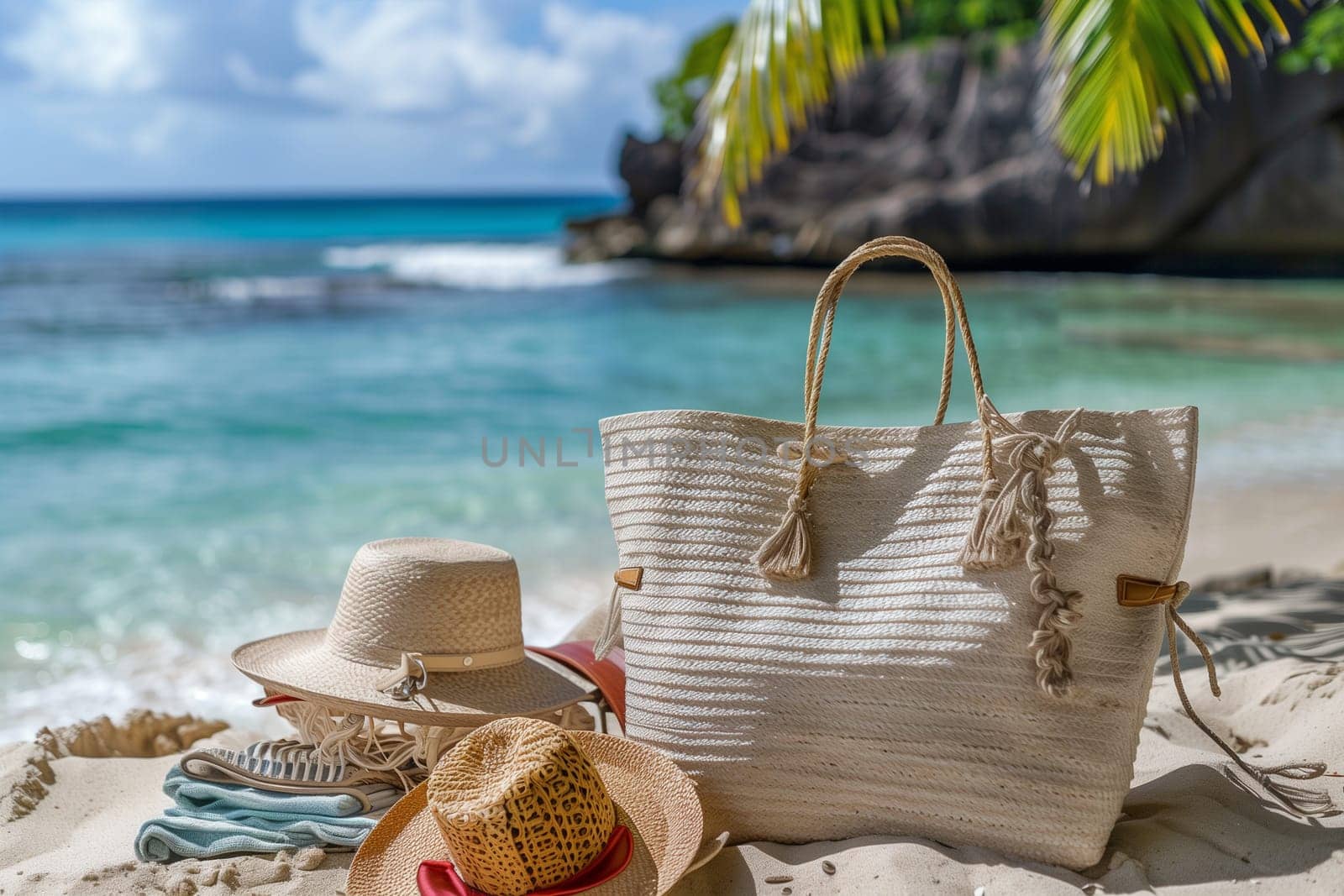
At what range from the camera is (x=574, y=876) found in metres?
1.61

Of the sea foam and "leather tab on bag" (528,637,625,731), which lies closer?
"leather tab on bag" (528,637,625,731)

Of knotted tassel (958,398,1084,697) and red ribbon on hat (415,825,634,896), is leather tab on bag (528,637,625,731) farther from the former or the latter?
knotted tassel (958,398,1084,697)

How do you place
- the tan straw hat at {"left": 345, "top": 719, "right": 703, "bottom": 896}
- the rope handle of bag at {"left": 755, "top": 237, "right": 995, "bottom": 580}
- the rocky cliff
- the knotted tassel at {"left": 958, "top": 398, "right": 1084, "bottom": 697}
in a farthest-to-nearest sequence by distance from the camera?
the rocky cliff → the rope handle of bag at {"left": 755, "top": 237, "right": 995, "bottom": 580} → the knotted tassel at {"left": 958, "top": 398, "right": 1084, "bottom": 697} → the tan straw hat at {"left": 345, "top": 719, "right": 703, "bottom": 896}

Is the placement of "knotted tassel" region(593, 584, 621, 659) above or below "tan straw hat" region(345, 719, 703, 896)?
above

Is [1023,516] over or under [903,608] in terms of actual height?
over

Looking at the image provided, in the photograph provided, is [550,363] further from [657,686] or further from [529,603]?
[657,686]

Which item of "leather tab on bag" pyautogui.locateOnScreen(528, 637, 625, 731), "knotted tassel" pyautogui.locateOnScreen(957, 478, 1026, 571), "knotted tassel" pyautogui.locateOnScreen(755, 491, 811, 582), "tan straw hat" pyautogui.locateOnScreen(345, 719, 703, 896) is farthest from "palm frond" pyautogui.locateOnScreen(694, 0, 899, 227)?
"tan straw hat" pyautogui.locateOnScreen(345, 719, 703, 896)

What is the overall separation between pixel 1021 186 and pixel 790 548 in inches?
725

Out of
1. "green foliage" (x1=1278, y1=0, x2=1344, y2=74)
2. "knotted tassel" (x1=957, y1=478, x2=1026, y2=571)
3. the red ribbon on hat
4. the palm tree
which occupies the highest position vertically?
"green foliage" (x1=1278, y1=0, x2=1344, y2=74)

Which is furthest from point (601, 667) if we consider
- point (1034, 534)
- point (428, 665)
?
point (1034, 534)

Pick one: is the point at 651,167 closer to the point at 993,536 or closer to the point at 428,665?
the point at 428,665

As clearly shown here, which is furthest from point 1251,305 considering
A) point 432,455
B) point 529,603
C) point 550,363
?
point 529,603

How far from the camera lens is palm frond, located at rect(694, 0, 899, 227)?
3777 millimetres

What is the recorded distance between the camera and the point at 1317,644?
9.28 ft
